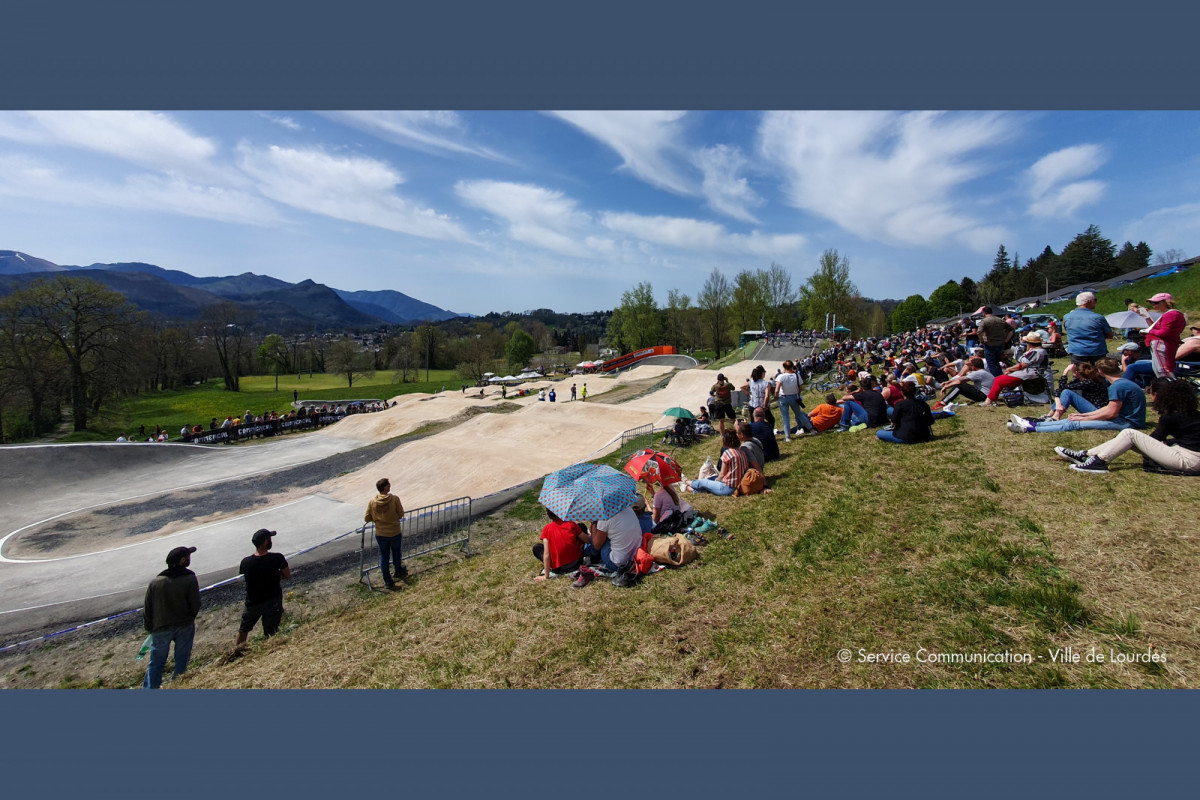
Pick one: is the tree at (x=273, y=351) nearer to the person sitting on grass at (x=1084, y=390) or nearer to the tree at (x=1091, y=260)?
the person sitting on grass at (x=1084, y=390)

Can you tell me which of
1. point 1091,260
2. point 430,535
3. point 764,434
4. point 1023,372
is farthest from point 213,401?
point 1091,260

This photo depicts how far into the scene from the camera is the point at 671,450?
575 inches

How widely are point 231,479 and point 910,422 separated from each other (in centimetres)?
2580

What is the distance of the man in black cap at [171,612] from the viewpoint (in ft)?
18.4

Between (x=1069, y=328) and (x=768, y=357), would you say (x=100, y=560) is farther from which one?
(x=768, y=357)

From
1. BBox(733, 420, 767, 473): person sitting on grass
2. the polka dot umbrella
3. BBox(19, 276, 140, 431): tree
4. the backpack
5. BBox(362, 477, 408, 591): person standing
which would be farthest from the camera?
BBox(19, 276, 140, 431): tree

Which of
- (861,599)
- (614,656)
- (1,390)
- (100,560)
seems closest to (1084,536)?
(861,599)

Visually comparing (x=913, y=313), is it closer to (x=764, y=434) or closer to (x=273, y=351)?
(x=764, y=434)

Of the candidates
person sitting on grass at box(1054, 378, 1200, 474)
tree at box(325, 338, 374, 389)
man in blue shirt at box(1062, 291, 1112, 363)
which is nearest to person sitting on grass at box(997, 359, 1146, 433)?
man in blue shirt at box(1062, 291, 1112, 363)

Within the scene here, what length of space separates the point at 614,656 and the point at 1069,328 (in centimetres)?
1002

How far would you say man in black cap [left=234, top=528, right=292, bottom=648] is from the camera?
6355 mm

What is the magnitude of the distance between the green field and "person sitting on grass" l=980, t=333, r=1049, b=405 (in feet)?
159

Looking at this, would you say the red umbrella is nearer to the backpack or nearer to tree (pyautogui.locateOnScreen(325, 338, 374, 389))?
the backpack

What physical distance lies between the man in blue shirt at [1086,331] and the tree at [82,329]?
54.2 m
